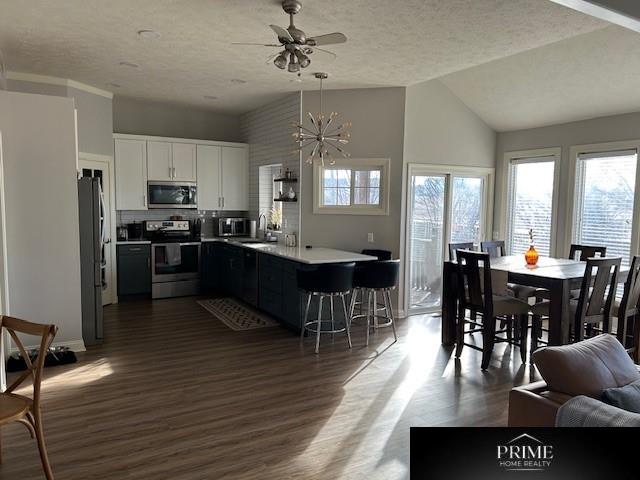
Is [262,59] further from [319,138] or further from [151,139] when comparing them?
[151,139]

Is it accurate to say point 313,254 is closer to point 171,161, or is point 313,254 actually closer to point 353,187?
point 353,187

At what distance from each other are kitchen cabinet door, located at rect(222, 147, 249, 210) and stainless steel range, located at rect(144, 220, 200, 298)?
843 mm

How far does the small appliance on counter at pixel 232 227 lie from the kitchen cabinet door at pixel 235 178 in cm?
24

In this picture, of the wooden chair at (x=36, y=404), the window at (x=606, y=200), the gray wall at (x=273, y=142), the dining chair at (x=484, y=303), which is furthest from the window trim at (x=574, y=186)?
the wooden chair at (x=36, y=404)

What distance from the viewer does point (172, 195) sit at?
748 centimetres

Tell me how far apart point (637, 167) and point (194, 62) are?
5.04 m

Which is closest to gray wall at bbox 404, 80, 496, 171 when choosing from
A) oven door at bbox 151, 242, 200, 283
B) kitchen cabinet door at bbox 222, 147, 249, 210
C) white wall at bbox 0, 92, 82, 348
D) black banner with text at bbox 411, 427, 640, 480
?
kitchen cabinet door at bbox 222, 147, 249, 210

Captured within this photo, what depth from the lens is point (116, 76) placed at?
5.73 meters

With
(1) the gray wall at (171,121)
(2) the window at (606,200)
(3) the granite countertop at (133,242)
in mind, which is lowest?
(3) the granite countertop at (133,242)

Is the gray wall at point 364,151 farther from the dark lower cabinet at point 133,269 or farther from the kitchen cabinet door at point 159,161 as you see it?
the dark lower cabinet at point 133,269

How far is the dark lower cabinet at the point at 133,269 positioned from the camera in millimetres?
7008

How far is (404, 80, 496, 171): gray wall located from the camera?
6078 mm

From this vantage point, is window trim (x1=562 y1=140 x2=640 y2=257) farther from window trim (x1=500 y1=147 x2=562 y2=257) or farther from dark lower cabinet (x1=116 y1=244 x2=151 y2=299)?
dark lower cabinet (x1=116 y1=244 x2=151 y2=299)

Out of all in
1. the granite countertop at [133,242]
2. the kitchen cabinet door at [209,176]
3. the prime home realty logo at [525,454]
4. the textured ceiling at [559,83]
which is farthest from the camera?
the kitchen cabinet door at [209,176]
